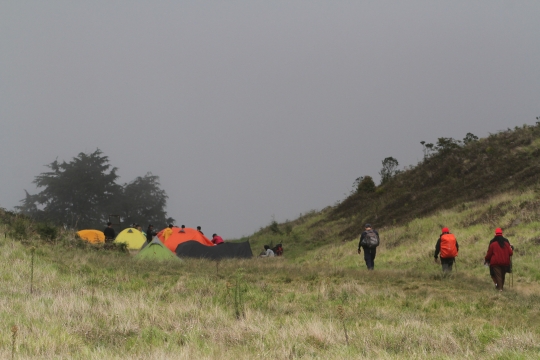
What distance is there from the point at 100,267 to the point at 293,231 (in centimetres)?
2743

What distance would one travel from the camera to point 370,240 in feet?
58.5

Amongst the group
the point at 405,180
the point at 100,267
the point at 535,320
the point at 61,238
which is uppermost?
the point at 405,180

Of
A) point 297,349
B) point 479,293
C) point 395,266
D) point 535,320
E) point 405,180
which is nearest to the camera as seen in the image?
point 297,349

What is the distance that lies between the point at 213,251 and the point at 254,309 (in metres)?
18.2

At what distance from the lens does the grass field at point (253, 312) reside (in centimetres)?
606

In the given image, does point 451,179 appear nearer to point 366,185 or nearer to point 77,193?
point 366,185

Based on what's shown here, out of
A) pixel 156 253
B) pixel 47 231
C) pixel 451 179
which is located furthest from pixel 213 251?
pixel 451 179

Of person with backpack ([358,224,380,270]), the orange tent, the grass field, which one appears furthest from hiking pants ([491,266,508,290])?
the orange tent

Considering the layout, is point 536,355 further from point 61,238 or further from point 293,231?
point 293,231

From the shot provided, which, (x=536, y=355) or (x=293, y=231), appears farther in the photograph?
(x=293, y=231)

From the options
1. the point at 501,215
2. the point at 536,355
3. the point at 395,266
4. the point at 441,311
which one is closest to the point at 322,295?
the point at 441,311

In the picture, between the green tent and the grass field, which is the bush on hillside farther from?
the green tent

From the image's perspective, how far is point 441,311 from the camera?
9922 mm

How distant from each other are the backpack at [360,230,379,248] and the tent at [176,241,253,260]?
10135 millimetres
